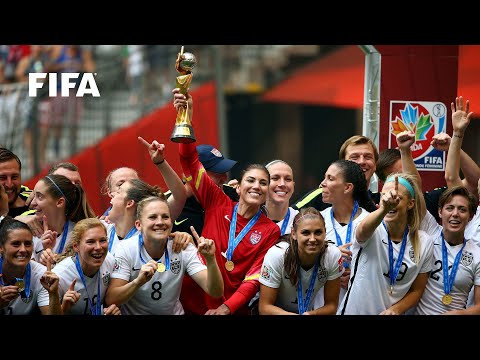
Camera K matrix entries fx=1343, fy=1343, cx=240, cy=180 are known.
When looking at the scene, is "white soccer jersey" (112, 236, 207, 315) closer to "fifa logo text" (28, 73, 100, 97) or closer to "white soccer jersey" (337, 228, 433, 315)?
Result: "white soccer jersey" (337, 228, 433, 315)

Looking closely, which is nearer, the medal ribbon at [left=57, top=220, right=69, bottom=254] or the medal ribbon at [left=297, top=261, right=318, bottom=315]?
the medal ribbon at [left=297, top=261, right=318, bottom=315]

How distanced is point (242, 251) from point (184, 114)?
100 cm

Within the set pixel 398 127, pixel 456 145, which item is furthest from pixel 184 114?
pixel 398 127

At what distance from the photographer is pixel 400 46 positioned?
33.1 feet

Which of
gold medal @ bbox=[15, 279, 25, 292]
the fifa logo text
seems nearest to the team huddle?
gold medal @ bbox=[15, 279, 25, 292]

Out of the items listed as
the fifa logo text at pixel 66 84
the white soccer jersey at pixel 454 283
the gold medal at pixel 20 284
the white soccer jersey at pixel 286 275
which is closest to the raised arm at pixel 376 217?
the white soccer jersey at pixel 286 275

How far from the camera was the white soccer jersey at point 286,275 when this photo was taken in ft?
26.9

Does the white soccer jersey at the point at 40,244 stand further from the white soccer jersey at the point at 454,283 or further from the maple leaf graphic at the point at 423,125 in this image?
the maple leaf graphic at the point at 423,125

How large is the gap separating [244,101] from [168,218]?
43.0 feet

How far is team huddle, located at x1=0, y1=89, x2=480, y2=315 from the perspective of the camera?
8.10 m

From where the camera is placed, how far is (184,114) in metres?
8.77

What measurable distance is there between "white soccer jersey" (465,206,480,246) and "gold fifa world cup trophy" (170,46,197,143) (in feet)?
6.13

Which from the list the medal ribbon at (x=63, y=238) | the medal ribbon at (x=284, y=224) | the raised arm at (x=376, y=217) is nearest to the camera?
the raised arm at (x=376, y=217)
